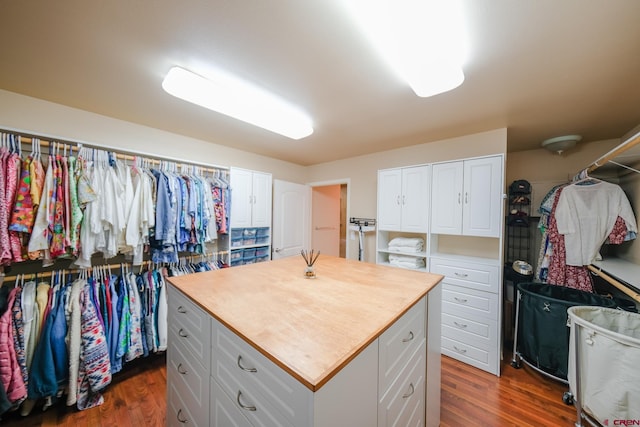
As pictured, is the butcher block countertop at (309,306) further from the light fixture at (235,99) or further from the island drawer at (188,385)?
the light fixture at (235,99)

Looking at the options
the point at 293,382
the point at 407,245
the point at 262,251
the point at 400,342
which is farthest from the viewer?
the point at 262,251

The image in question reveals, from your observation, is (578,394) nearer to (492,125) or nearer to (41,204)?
(492,125)

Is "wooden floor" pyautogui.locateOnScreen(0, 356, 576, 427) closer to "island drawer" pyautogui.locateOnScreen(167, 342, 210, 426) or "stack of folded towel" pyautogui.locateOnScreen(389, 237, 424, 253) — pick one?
"island drawer" pyautogui.locateOnScreen(167, 342, 210, 426)

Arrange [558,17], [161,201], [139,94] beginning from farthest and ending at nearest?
[161,201] < [139,94] < [558,17]

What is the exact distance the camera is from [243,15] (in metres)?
1.03

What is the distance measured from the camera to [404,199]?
2643 mm

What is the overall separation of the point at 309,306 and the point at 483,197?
6.82ft

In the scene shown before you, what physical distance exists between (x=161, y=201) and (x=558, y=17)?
2964 mm

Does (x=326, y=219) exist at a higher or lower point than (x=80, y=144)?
lower

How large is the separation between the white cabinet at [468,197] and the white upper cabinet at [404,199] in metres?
0.10

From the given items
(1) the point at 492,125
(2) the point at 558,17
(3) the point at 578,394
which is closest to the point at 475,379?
(3) the point at 578,394

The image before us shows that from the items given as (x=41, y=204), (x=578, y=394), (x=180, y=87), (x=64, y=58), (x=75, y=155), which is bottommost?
(x=578, y=394)

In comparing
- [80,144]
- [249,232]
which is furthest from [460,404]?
[80,144]

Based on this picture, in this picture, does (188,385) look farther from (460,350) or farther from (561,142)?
(561,142)
